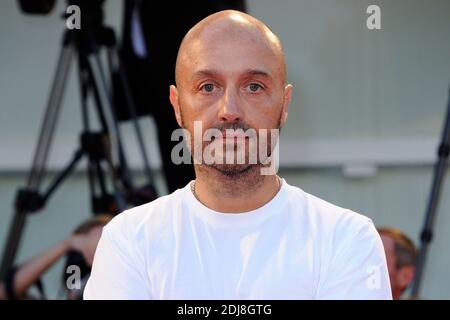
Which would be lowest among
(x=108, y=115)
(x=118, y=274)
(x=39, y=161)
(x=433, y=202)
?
(x=433, y=202)

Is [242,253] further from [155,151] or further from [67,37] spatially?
[155,151]

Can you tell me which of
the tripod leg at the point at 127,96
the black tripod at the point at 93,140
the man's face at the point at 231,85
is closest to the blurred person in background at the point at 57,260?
the black tripod at the point at 93,140

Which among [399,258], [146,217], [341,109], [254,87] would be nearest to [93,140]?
[341,109]

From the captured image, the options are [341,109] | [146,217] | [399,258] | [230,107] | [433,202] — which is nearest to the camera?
[230,107]

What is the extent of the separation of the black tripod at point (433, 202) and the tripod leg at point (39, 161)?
0.94 meters

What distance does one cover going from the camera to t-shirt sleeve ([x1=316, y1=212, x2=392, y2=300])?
1.17 metres

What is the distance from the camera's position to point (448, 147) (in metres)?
2.23

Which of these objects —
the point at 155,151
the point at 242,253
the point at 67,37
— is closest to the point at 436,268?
the point at 155,151

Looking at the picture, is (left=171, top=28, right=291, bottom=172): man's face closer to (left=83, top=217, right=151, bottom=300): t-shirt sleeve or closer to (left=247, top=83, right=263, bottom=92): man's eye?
(left=247, top=83, right=263, bottom=92): man's eye

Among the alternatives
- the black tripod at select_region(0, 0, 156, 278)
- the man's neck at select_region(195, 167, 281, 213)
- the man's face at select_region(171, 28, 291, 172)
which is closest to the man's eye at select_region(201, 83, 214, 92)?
the man's face at select_region(171, 28, 291, 172)

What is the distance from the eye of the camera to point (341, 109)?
7.97ft

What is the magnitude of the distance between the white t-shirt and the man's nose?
0.15m

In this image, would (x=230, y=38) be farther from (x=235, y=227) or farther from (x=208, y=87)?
(x=235, y=227)

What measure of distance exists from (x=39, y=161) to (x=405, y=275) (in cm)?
94
